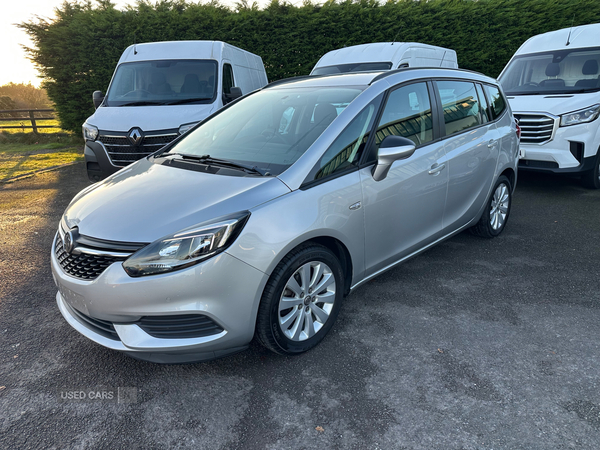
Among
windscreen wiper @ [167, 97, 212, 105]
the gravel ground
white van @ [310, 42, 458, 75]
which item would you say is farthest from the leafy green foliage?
the gravel ground

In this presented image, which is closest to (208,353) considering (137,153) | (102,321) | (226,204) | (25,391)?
(102,321)

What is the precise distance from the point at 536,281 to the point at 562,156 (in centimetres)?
337

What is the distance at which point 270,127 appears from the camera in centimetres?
337

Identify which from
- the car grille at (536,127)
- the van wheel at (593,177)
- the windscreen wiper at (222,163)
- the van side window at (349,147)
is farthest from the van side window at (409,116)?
the van wheel at (593,177)

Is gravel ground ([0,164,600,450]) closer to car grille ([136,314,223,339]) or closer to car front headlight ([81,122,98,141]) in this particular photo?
car grille ([136,314,223,339])

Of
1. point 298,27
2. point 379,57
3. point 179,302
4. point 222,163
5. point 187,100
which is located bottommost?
point 179,302

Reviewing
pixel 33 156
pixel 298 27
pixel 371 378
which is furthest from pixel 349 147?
pixel 33 156

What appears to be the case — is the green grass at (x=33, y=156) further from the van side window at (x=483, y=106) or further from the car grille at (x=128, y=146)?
the van side window at (x=483, y=106)

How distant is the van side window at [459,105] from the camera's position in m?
3.81

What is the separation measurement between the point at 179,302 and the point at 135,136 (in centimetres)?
469

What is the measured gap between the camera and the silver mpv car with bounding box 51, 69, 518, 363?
2334mm

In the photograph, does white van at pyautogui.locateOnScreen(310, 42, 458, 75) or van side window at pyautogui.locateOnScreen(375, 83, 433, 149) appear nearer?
van side window at pyautogui.locateOnScreen(375, 83, 433, 149)

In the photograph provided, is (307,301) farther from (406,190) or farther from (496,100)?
(496,100)

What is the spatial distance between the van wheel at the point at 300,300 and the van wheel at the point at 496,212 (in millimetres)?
2375
